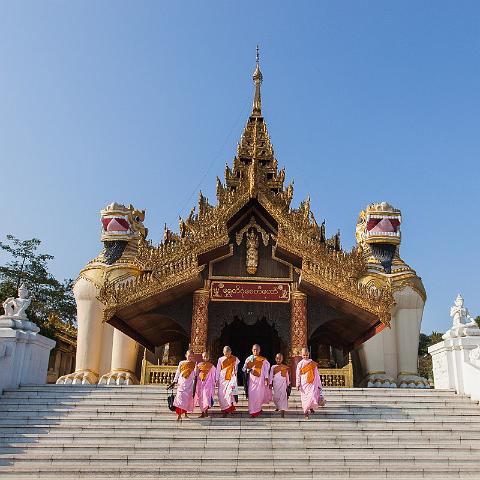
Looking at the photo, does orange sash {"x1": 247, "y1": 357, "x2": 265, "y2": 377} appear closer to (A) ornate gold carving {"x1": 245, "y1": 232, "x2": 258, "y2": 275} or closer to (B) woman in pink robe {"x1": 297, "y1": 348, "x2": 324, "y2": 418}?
(B) woman in pink robe {"x1": 297, "y1": 348, "x2": 324, "y2": 418}

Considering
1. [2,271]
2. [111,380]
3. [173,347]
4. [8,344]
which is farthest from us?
[2,271]

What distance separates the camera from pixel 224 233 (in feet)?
44.0

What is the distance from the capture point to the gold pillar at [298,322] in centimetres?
1323

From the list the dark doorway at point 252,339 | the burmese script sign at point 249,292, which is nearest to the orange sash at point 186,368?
the burmese script sign at point 249,292

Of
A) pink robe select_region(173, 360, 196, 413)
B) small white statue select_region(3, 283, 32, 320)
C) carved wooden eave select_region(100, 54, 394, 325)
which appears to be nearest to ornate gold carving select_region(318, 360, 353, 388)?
carved wooden eave select_region(100, 54, 394, 325)

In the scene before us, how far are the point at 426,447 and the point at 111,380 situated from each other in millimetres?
10432

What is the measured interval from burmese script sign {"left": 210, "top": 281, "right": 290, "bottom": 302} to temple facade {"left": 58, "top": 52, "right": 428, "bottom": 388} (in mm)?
26

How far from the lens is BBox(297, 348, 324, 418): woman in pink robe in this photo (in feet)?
28.5

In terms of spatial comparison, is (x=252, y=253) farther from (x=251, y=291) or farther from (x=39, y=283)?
(x=39, y=283)

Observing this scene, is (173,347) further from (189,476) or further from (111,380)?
(189,476)

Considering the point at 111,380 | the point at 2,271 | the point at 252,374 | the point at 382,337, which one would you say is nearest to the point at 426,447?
the point at 252,374

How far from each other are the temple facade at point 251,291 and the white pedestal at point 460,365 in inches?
67.2

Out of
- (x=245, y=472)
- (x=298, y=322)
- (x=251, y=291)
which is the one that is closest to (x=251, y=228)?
(x=251, y=291)

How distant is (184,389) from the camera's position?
862cm
